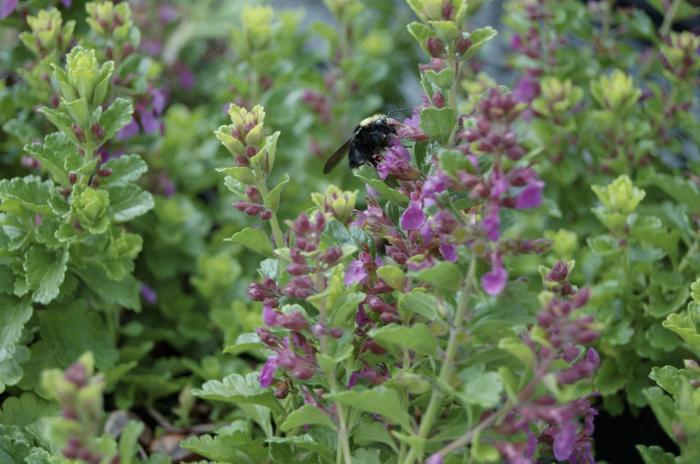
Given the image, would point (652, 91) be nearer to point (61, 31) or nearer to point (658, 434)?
point (658, 434)

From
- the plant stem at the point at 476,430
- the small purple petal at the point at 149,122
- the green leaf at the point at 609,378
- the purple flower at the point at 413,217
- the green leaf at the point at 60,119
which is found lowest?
the green leaf at the point at 609,378

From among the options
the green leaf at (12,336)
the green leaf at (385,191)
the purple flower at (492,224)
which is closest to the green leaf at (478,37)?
the green leaf at (385,191)

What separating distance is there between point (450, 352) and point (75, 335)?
1.01 metres

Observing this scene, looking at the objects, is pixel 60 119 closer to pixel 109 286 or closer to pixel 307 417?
pixel 109 286

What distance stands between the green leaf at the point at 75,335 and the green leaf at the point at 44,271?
0.14 metres

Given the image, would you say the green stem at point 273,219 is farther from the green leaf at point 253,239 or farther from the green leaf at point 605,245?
the green leaf at point 605,245

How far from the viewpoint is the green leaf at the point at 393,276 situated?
142 cm

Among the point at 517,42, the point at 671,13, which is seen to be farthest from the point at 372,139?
the point at 671,13

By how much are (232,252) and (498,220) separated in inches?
66.4

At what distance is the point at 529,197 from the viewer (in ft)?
4.15

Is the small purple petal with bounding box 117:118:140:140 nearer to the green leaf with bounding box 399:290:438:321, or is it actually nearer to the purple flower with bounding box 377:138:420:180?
the purple flower with bounding box 377:138:420:180

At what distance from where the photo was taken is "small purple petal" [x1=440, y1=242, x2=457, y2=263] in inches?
53.6

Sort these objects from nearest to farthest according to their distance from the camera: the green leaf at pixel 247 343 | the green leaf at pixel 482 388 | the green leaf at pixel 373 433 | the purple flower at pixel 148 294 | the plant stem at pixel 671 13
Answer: the green leaf at pixel 482 388 < the green leaf at pixel 373 433 < the green leaf at pixel 247 343 < the purple flower at pixel 148 294 < the plant stem at pixel 671 13

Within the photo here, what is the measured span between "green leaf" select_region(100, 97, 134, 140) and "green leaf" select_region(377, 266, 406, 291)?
28.0 inches
